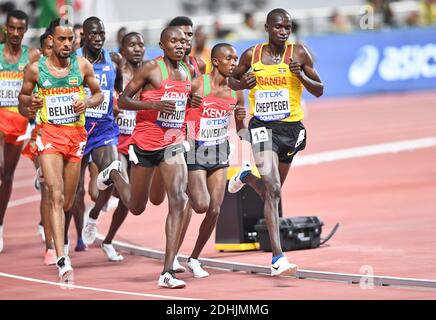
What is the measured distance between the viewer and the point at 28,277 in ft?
42.1

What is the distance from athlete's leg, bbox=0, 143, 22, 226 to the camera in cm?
1510

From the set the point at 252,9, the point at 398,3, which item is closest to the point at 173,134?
the point at 252,9

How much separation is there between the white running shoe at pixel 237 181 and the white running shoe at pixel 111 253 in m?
1.56

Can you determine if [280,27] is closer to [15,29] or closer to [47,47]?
[47,47]

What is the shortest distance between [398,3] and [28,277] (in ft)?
87.7

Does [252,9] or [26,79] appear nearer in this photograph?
[26,79]

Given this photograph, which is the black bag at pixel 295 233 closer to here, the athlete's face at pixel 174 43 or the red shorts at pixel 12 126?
the athlete's face at pixel 174 43

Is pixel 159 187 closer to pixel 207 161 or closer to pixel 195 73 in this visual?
pixel 207 161

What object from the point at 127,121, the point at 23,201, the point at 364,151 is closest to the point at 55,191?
the point at 127,121

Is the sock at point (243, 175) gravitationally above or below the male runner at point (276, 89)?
below

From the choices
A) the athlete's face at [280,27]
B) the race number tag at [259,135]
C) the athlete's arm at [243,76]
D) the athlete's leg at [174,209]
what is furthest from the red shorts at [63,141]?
the athlete's face at [280,27]

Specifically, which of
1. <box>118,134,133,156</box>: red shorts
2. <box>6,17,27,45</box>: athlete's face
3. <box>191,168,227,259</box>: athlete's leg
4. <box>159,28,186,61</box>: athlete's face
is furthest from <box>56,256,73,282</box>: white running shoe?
<box>6,17,27,45</box>: athlete's face

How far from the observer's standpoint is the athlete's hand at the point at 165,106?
470 inches
